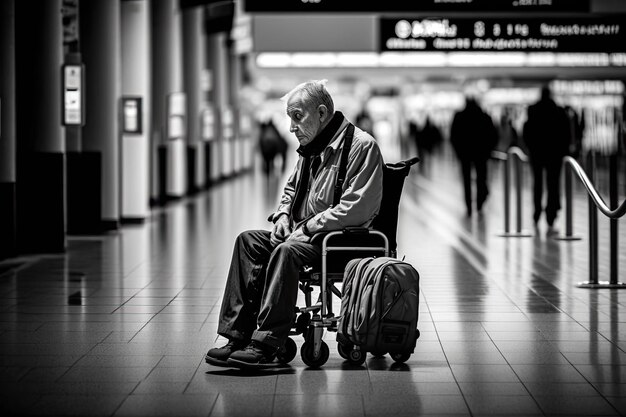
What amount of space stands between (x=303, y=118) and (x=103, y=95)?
8.45 m

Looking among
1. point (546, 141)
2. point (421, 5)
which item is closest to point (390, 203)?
point (421, 5)

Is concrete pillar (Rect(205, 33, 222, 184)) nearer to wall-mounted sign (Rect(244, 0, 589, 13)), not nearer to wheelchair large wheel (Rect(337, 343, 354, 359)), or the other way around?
wall-mounted sign (Rect(244, 0, 589, 13))

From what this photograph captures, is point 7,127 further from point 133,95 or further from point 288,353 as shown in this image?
point 288,353

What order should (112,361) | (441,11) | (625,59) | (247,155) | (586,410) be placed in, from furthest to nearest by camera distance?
(247,155), (625,59), (441,11), (112,361), (586,410)

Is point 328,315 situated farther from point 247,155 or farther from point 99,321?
point 247,155

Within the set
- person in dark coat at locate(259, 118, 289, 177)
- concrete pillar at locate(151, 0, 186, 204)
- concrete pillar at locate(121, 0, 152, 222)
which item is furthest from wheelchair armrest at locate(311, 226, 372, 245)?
person in dark coat at locate(259, 118, 289, 177)

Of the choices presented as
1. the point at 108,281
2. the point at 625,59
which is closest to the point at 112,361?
the point at 108,281

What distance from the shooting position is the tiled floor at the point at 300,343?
518 centimetres

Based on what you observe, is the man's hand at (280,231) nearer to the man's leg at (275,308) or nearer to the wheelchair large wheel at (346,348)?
the man's leg at (275,308)

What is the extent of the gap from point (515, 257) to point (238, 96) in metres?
22.7

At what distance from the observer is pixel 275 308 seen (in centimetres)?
582

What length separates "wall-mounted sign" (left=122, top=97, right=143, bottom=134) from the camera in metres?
15.0

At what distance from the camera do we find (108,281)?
9.55 metres

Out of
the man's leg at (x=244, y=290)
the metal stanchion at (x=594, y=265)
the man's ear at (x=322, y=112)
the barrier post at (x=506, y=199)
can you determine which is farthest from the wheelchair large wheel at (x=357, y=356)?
the barrier post at (x=506, y=199)
